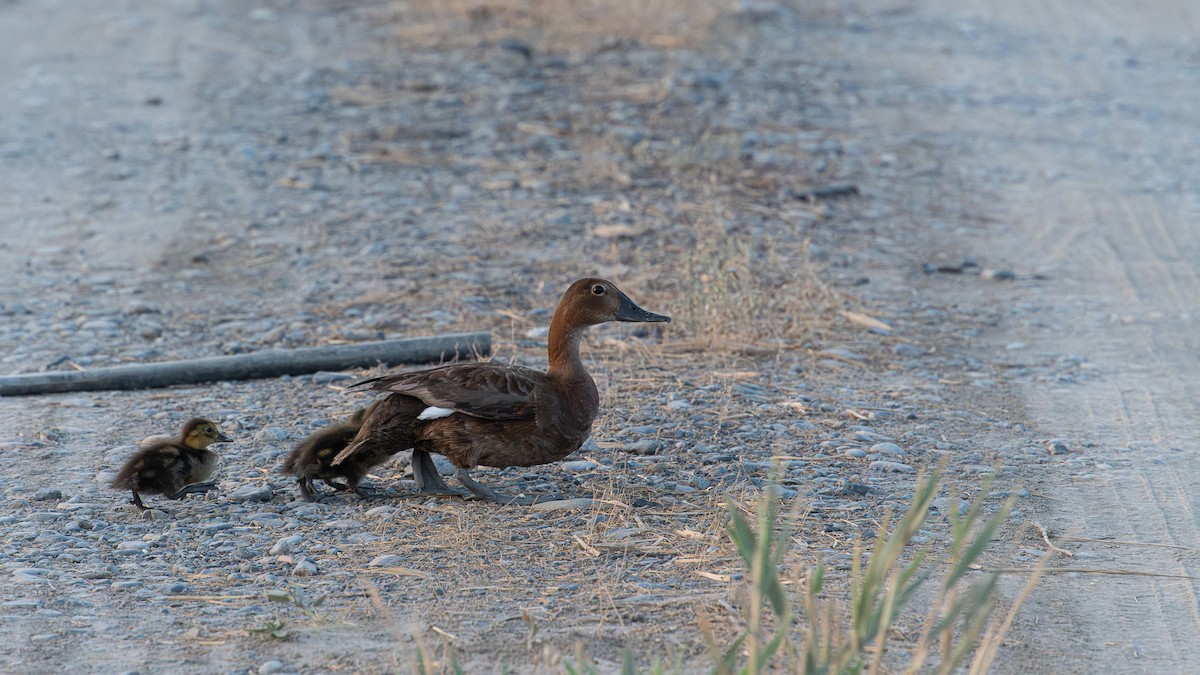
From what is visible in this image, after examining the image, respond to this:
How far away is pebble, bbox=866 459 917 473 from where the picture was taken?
6.35 metres

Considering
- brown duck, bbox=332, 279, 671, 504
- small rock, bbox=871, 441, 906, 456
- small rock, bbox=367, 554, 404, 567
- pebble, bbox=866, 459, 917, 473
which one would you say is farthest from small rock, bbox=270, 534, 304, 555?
small rock, bbox=871, 441, 906, 456

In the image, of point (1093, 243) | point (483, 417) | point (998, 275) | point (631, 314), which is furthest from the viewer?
point (1093, 243)

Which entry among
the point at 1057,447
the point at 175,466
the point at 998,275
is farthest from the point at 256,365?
the point at 998,275

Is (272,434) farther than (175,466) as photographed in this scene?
Yes

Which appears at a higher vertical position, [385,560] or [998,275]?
[385,560]

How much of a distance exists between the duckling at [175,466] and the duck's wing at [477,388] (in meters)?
0.75

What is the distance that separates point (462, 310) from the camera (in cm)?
859

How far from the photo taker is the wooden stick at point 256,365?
7191 mm

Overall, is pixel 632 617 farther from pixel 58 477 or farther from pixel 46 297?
pixel 46 297

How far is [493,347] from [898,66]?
956 centimetres

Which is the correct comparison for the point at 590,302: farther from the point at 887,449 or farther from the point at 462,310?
the point at 462,310

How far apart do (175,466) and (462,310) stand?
119 inches

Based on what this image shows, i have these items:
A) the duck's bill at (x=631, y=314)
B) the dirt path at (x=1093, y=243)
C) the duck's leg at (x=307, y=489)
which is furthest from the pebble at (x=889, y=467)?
the duck's leg at (x=307, y=489)

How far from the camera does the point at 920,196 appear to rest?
1156 cm
